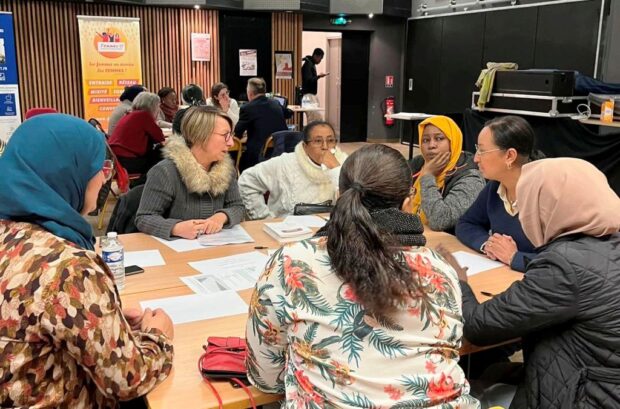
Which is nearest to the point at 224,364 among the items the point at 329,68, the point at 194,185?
the point at 194,185

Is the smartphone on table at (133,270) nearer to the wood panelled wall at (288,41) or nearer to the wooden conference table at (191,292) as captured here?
the wooden conference table at (191,292)

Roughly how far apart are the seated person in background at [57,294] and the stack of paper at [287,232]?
1287 millimetres

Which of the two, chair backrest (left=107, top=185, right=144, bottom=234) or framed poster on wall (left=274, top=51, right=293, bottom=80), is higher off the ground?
framed poster on wall (left=274, top=51, right=293, bottom=80)

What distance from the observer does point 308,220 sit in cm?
310

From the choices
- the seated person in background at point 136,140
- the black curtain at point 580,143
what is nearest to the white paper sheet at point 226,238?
the seated person in background at point 136,140

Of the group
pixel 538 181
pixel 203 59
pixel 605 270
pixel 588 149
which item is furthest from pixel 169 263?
pixel 203 59

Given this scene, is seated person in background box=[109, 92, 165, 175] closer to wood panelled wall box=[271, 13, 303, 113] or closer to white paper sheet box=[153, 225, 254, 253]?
white paper sheet box=[153, 225, 254, 253]

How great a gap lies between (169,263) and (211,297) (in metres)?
0.43

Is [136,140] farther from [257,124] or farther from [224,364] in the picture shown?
[224,364]

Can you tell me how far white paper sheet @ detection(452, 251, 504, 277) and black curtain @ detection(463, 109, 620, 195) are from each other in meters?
3.78

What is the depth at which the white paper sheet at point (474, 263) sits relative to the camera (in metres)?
2.39

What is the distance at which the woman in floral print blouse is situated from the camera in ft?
4.13

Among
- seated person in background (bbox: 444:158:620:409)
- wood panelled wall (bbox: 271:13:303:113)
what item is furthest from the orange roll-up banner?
seated person in background (bbox: 444:158:620:409)

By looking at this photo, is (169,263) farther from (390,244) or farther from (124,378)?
(390,244)
